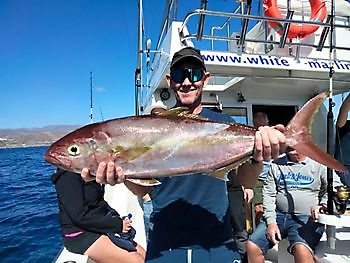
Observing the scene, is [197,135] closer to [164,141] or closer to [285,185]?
[164,141]

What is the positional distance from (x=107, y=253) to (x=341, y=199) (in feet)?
7.59

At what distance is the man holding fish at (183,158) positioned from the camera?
5.65ft

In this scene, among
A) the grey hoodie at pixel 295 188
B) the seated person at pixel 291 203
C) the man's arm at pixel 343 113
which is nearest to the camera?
the seated person at pixel 291 203

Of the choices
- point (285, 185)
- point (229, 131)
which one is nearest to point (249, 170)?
point (229, 131)

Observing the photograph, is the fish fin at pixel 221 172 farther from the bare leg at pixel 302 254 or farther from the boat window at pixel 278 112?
the boat window at pixel 278 112

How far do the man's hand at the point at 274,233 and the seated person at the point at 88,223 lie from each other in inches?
52.9

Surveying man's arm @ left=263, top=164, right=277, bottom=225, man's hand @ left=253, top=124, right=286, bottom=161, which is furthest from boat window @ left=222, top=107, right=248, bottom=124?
man's hand @ left=253, top=124, right=286, bottom=161

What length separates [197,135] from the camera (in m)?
1.79

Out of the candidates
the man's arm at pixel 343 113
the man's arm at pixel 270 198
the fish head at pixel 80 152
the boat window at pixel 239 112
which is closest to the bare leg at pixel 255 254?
the man's arm at pixel 270 198

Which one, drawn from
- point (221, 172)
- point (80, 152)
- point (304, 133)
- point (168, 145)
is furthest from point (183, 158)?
point (304, 133)

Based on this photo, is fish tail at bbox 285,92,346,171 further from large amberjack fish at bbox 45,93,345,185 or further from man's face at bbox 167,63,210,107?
man's face at bbox 167,63,210,107

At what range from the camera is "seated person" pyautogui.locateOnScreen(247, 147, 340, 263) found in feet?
10.6

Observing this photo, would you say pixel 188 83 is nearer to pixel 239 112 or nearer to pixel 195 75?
pixel 195 75

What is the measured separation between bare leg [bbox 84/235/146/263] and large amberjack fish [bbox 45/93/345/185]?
63.3 inches
